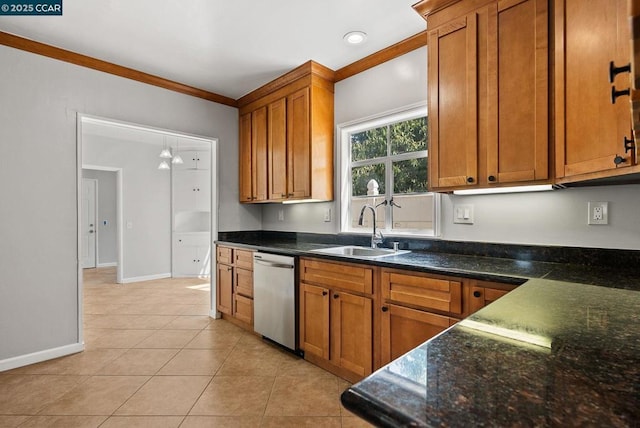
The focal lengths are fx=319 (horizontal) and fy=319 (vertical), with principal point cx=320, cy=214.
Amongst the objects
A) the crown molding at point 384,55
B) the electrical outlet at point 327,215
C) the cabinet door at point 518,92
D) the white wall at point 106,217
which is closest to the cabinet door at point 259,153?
the electrical outlet at point 327,215

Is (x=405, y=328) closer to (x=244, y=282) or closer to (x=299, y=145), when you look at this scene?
(x=244, y=282)

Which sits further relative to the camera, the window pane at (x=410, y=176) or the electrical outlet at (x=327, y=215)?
the electrical outlet at (x=327, y=215)

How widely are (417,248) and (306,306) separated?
3.29 feet

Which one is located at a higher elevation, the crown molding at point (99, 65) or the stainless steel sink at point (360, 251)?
the crown molding at point (99, 65)

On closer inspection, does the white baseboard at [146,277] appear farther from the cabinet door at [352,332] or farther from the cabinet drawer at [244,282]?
the cabinet door at [352,332]

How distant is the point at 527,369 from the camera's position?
58 cm

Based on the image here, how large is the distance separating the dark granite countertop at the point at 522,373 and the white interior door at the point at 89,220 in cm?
837

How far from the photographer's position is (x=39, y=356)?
261cm

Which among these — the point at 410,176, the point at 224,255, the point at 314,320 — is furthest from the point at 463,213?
the point at 224,255

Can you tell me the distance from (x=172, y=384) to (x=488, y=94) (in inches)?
111

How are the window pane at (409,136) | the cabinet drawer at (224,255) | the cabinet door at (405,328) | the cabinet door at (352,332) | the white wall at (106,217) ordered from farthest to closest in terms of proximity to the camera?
the white wall at (106,217) → the cabinet drawer at (224,255) → the window pane at (409,136) → the cabinet door at (352,332) → the cabinet door at (405,328)

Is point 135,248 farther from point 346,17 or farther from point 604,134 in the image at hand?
point 604,134

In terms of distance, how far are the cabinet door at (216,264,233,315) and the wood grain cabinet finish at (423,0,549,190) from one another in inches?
95.0

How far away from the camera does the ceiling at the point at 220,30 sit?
2.18 m
